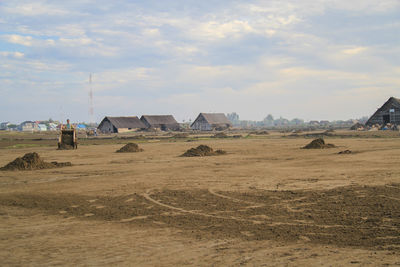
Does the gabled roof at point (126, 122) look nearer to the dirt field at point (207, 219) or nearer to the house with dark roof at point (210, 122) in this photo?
the house with dark roof at point (210, 122)

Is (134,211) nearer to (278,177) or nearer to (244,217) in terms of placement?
(244,217)

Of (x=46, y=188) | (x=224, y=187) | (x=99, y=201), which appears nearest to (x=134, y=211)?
(x=99, y=201)

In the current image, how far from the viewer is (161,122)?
3839 inches

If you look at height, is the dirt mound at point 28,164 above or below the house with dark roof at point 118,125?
below

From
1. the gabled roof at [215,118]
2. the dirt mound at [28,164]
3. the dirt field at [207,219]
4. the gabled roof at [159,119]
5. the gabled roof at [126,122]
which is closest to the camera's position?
the dirt field at [207,219]

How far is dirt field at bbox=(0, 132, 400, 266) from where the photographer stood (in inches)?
231

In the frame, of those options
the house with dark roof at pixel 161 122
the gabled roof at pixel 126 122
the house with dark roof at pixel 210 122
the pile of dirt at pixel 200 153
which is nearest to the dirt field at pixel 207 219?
the pile of dirt at pixel 200 153

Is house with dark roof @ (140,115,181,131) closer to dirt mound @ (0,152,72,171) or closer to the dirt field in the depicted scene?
dirt mound @ (0,152,72,171)

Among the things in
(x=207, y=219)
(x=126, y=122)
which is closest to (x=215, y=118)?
(x=126, y=122)

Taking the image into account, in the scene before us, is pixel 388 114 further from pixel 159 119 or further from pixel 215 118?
pixel 159 119

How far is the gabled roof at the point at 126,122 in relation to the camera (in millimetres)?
83875

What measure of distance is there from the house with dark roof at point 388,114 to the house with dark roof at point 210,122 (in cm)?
3914

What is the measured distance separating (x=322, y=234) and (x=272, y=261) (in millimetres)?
1729

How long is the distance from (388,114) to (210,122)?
43.9 meters
